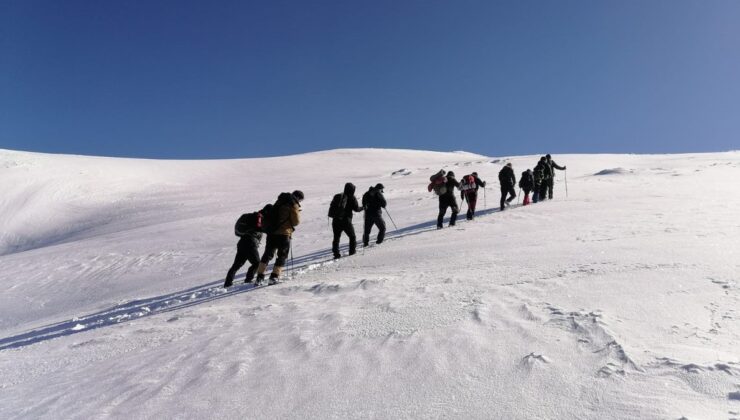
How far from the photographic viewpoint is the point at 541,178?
16.7 m

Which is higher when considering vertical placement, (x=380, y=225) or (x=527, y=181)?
(x=527, y=181)

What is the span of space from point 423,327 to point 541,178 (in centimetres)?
1272

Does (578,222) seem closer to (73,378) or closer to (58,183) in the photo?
(73,378)

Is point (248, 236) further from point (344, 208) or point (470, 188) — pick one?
point (470, 188)

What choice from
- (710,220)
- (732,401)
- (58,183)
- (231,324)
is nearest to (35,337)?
(231,324)

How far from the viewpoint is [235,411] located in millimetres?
4137

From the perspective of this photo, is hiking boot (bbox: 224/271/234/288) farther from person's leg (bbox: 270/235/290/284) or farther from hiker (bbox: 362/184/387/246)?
hiker (bbox: 362/184/387/246)

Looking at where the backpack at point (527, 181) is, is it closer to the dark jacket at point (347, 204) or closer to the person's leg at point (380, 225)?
the person's leg at point (380, 225)

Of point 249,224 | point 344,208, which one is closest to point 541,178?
point 344,208

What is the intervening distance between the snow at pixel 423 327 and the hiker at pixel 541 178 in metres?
2.02

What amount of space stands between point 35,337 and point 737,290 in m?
10.1

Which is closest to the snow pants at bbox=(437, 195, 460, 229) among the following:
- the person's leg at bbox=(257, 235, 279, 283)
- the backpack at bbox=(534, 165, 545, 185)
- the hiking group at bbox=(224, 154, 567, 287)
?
the hiking group at bbox=(224, 154, 567, 287)

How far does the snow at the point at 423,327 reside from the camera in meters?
3.90

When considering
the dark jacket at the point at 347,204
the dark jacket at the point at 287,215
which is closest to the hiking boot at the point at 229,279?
the dark jacket at the point at 287,215
